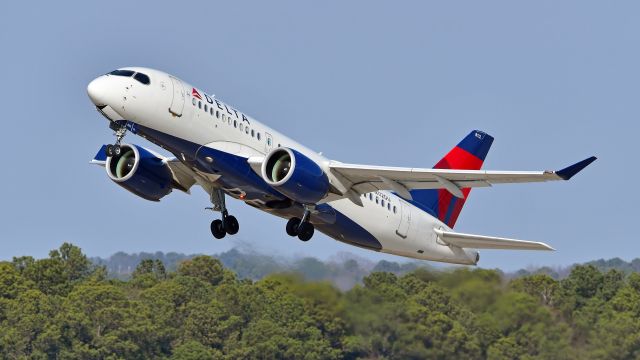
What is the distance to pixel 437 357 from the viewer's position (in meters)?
50.6

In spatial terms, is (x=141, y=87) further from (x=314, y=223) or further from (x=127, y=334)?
(x=127, y=334)

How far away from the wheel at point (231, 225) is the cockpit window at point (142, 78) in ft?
25.3

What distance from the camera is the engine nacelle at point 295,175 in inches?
1727

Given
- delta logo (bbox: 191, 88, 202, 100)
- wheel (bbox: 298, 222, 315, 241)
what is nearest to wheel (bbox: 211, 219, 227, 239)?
wheel (bbox: 298, 222, 315, 241)

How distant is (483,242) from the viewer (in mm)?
50125

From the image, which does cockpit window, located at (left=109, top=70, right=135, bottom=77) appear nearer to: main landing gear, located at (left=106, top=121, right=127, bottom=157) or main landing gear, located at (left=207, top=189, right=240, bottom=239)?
main landing gear, located at (left=106, top=121, right=127, bottom=157)

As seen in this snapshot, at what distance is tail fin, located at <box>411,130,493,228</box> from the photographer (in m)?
53.0

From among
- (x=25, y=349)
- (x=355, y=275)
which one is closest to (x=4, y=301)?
(x=25, y=349)

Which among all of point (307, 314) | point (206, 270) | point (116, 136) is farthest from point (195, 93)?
point (206, 270)

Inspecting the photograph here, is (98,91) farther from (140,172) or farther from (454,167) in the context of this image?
(454,167)

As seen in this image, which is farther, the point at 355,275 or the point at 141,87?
the point at 355,275

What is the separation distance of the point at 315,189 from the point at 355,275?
26.4 feet

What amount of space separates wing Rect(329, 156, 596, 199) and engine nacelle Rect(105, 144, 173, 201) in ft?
20.6

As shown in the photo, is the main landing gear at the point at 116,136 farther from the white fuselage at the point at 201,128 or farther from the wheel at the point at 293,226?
the wheel at the point at 293,226
